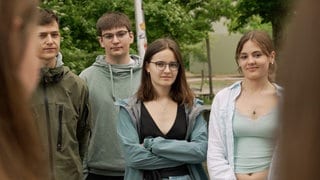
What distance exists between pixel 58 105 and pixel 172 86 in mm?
865

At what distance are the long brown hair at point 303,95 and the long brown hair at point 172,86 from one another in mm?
3959

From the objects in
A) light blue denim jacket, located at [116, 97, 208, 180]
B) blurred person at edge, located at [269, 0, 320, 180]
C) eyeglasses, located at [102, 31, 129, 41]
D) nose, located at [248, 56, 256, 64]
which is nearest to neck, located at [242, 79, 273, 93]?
nose, located at [248, 56, 256, 64]

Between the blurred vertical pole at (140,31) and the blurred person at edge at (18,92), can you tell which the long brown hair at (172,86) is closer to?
the blurred vertical pole at (140,31)

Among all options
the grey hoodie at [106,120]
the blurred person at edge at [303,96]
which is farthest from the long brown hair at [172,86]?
the blurred person at edge at [303,96]

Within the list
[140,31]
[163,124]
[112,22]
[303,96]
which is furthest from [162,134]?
[140,31]

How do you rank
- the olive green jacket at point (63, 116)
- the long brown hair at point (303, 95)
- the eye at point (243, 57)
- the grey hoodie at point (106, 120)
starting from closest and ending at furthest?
1. the long brown hair at point (303, 95)
2. the eye at point (243, 57)
3. the olive green jacket at point (63, 116)
4. the grey hoodie at point (106, 120)

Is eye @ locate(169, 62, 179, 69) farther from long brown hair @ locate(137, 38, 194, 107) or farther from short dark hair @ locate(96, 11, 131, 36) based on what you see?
short dark hair @ locate(96, 11, 131, 36)

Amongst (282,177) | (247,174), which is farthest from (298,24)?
(247,174)

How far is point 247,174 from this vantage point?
4.34 metres

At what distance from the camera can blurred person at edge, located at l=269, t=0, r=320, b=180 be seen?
0.74m

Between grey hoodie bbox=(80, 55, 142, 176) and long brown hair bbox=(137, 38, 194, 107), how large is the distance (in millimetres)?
388

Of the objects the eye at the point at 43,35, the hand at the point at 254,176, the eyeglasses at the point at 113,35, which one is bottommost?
the hand at the point at 254,176

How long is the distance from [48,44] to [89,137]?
867 mm

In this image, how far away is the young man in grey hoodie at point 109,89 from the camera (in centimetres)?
515
